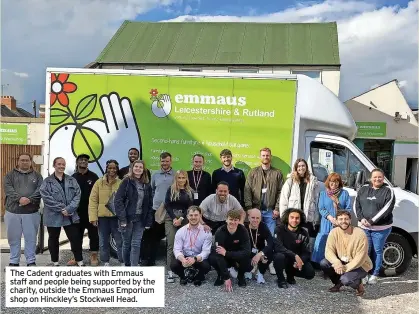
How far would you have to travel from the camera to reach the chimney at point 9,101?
67.6 feet

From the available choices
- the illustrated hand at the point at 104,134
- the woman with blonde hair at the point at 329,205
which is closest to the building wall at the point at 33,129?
the illustrated hand at the point at 104,134

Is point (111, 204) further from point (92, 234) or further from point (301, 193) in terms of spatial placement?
point (301, 193)

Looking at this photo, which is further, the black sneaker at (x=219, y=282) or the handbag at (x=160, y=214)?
the handbag at (x=160, y=214)

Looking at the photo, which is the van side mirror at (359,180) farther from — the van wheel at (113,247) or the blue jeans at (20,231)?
the blue jeans at (20,231)

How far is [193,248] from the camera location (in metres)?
5.28

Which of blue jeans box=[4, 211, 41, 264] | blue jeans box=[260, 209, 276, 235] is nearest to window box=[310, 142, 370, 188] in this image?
blue jeans box=[260, 209, 276, 235]

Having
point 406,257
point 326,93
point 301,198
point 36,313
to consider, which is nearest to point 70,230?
point 36,313

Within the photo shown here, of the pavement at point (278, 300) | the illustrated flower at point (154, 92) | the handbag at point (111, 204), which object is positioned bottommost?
the pavement at point (278, 300)

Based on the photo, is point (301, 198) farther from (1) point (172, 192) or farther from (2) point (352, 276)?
(1) point (172, 192)

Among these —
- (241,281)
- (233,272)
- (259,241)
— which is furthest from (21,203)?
(259,241)

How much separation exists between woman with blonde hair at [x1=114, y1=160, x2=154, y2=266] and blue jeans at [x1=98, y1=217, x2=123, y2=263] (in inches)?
10.5

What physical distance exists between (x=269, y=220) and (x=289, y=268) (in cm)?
78

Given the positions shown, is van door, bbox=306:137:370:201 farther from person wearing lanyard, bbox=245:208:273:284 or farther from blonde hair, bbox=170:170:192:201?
blonde hair, bbox=170:170:192:201

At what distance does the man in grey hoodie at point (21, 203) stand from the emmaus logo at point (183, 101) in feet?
6.74
